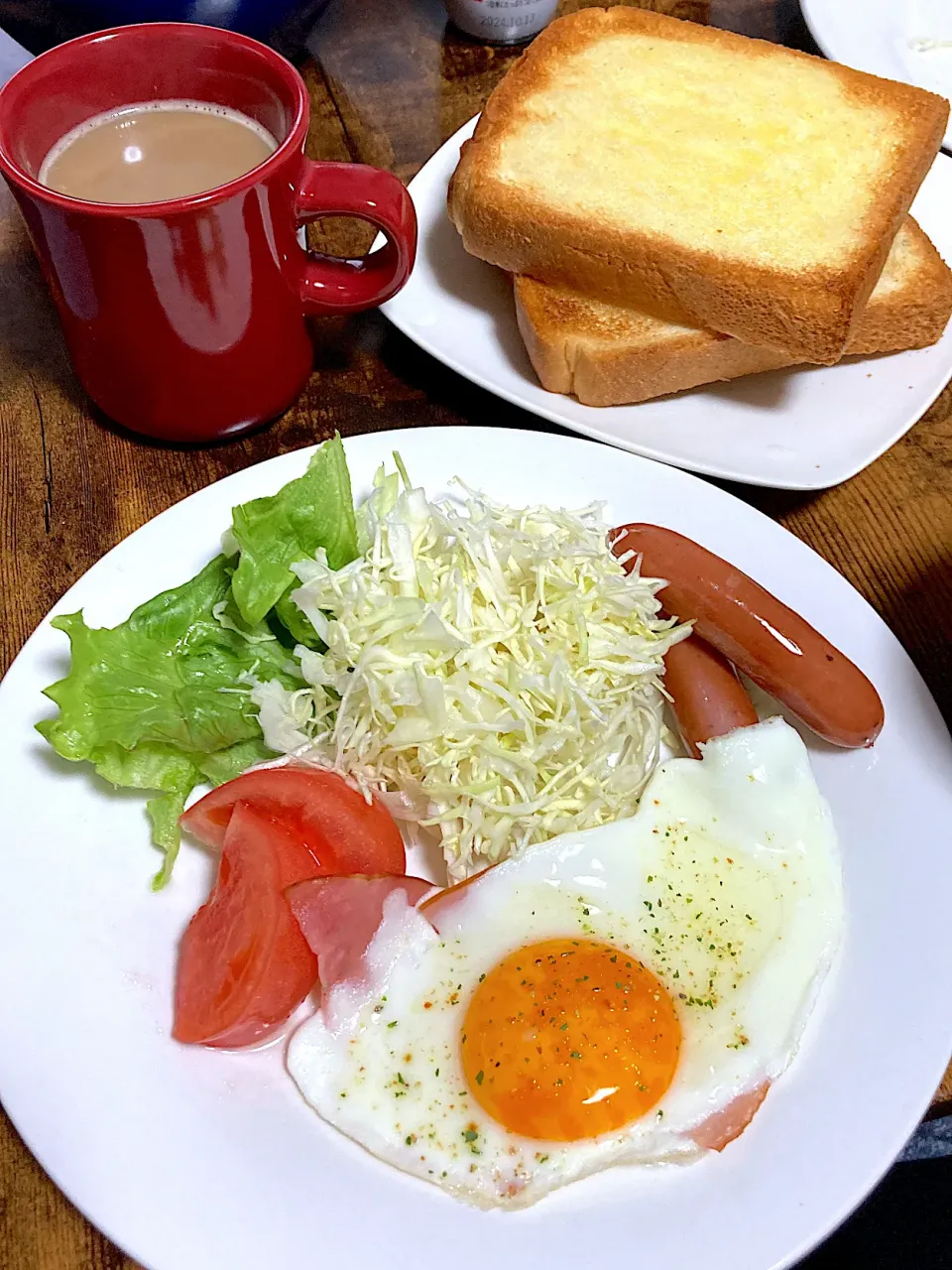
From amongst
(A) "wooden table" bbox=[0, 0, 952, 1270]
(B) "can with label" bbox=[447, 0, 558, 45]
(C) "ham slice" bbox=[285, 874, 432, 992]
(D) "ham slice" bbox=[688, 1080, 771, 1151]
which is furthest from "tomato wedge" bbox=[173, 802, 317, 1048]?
(B) "can with label" bbox=[447, 0, 558, 45]

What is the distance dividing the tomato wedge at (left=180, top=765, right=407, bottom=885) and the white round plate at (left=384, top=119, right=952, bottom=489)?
855 millimetres

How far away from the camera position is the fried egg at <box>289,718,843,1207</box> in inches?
50.3

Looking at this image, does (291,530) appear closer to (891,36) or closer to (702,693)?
(702,693)

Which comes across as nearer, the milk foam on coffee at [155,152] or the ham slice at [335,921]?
the ham slice at [335,921]

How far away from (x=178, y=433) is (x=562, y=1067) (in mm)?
1302

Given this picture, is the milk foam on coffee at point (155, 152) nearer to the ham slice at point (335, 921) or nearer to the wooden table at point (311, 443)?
the wooden table at point (311, 443)

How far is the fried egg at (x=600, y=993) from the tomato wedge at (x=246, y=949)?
0.06 metres

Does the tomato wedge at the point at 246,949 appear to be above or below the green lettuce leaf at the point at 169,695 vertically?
below

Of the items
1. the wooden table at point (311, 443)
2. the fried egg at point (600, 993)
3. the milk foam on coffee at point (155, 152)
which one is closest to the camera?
the fried egg at point (600, 993)

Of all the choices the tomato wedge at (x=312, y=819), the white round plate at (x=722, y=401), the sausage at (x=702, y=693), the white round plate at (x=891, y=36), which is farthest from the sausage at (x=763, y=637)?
the white round plate at (x=891, y=36)

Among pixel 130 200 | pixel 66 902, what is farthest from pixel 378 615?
pixel 130 200

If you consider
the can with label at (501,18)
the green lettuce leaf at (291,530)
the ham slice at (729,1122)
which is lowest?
the ham slice at (729,1122)

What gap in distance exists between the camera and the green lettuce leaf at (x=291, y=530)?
5.26 ft

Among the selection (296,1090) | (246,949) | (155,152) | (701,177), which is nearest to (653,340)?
(701,177)
